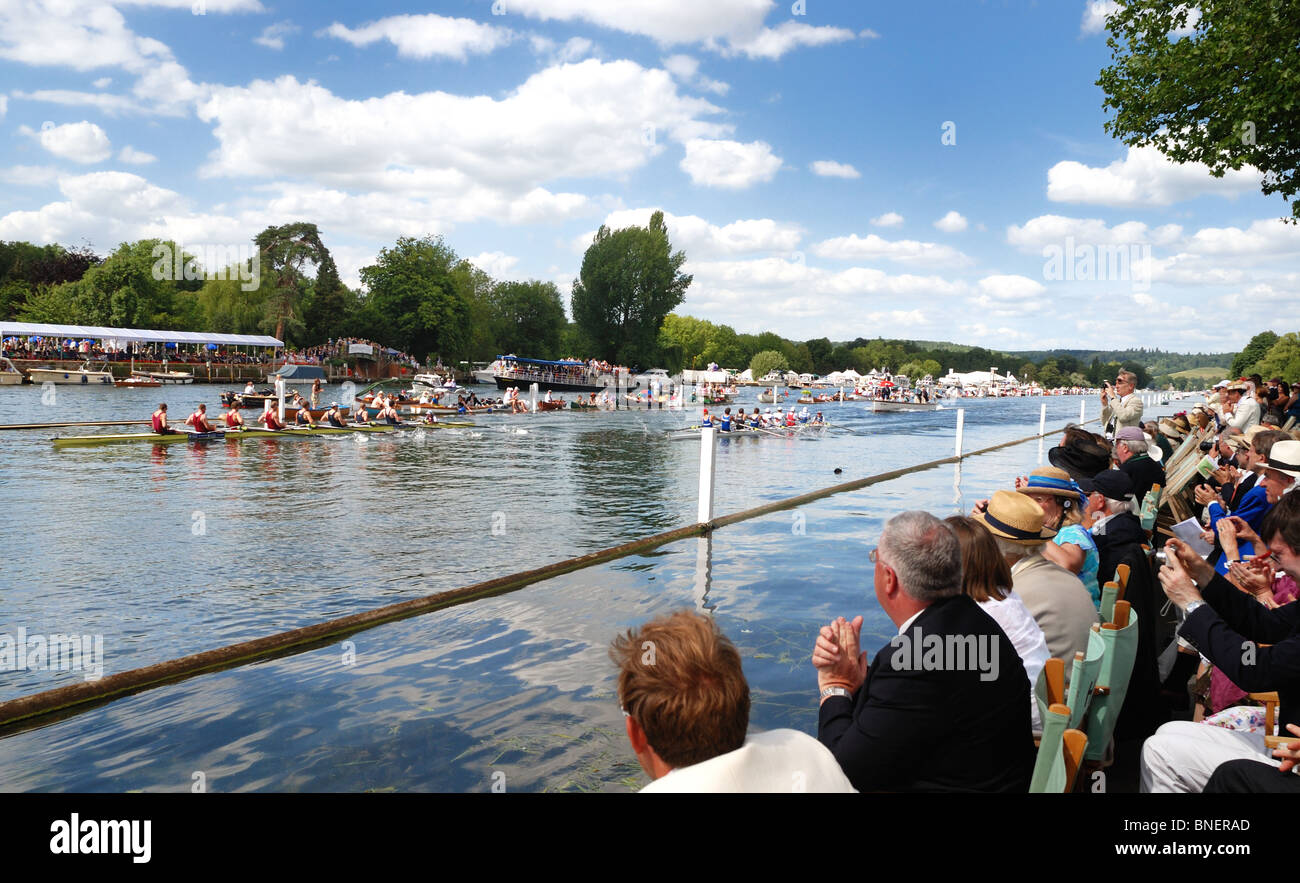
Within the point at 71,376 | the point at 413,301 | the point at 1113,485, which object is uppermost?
the point at 413,301

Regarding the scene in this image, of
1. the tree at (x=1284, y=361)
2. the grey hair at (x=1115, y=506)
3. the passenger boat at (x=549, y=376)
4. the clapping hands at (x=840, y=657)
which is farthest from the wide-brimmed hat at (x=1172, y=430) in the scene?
the tree at (x=1284, y=361)

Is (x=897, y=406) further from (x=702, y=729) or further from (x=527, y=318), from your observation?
(x=702, y=729)

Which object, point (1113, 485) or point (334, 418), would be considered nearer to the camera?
point (1113, 485)

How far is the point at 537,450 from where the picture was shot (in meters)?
37.2

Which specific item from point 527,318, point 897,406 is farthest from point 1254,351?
point 527,318

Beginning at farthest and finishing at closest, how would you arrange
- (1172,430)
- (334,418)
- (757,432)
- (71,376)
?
(71,376) < (757,432) < (334,418) < (1172,430)

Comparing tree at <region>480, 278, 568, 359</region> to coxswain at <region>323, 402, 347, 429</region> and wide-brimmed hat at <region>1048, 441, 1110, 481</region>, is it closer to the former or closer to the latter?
coxswain at <region>323, 402, 347, 429</region>

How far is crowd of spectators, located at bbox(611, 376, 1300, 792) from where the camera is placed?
2301 mm

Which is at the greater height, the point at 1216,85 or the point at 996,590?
the point at 1216,85

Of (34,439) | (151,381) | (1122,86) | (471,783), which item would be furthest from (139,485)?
(151,381)

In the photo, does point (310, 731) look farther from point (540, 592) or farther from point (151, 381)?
point (151, 381)

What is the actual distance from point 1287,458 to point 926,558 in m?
4.72

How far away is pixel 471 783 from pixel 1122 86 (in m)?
20.9

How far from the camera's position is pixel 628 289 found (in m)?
106
